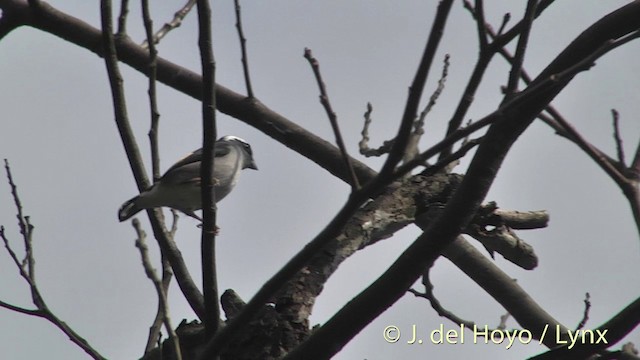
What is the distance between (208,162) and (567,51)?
4.48 ft

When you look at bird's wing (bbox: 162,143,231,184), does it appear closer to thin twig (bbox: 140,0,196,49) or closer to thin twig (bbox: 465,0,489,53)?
thin twig (bbox: 140,0,196,49)

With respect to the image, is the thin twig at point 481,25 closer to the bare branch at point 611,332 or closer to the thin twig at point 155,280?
the bare branch at point 611,332

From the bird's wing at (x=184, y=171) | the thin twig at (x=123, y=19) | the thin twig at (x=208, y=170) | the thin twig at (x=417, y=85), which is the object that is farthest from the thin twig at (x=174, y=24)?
the thin twig at (x=417, y=85)

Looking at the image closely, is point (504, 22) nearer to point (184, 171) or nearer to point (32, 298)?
point (32, 298)

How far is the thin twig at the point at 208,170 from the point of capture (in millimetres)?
2764

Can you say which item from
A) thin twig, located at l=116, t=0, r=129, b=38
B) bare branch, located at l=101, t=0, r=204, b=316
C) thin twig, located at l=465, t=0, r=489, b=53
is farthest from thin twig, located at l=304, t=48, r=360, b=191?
thin twig, located at l=116, t=0, r=129, b=38

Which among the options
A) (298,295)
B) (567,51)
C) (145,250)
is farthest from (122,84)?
(567,51)

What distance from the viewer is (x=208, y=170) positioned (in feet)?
9.39

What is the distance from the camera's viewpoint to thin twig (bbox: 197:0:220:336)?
276 cm

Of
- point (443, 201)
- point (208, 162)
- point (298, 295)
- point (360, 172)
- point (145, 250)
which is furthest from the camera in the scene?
point (360, 172)

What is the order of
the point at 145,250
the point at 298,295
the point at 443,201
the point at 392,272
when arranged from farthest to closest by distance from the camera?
1. the point at 443,201
2. the point at 298,295
3. the point at 392,272
4. the point at 145,250

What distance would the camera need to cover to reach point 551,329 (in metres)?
3.89

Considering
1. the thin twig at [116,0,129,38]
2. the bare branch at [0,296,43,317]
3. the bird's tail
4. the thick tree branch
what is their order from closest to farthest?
the thick tree branch
the bare branch at [0,296,43,317]
the thin twig at [116,0,129,38]
the bird's tail

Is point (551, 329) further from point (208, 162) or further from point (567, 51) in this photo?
point (208, 162)
